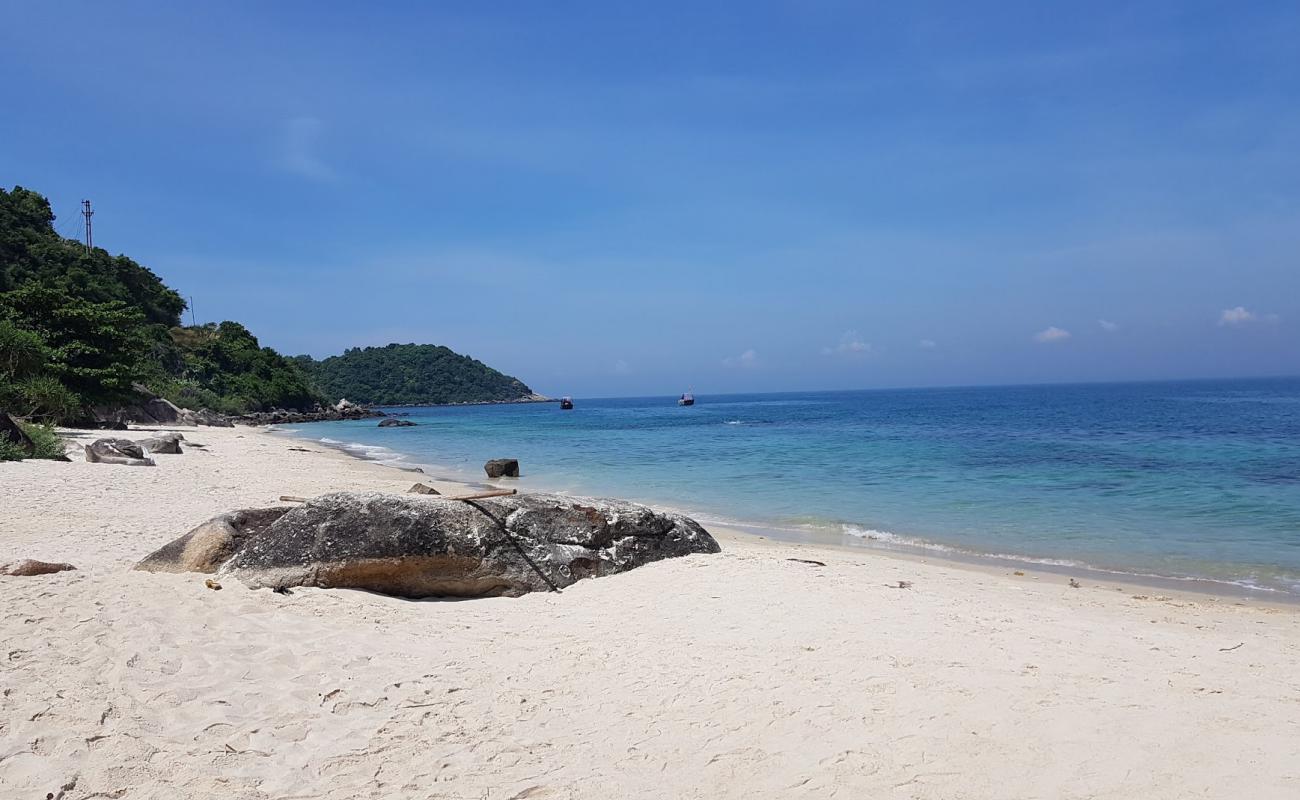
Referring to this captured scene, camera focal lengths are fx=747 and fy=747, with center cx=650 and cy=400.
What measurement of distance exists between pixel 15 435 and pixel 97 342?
1649 cm

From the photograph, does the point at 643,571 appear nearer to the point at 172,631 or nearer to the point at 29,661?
the point at 172,631

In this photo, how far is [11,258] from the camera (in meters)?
52.1

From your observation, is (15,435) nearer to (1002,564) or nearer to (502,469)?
(502,469)

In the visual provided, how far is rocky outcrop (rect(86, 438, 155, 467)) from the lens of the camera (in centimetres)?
1580

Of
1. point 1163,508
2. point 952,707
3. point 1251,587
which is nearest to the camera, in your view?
point 952,707

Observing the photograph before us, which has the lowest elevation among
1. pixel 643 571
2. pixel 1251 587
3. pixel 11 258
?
pixel 1251 587

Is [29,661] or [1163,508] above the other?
[29,661]

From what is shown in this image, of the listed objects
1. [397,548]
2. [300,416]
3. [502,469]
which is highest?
[397,548]

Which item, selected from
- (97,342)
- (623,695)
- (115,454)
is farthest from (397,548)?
(97,342)

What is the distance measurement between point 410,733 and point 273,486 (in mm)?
13379

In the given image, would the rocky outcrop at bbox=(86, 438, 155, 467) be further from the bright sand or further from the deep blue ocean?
the bright sand

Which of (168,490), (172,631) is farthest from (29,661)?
(168,490)

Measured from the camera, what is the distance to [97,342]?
28547 mm

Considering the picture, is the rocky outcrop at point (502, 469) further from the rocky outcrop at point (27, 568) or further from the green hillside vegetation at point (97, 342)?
the rocky outcrop at point (27, 568)
